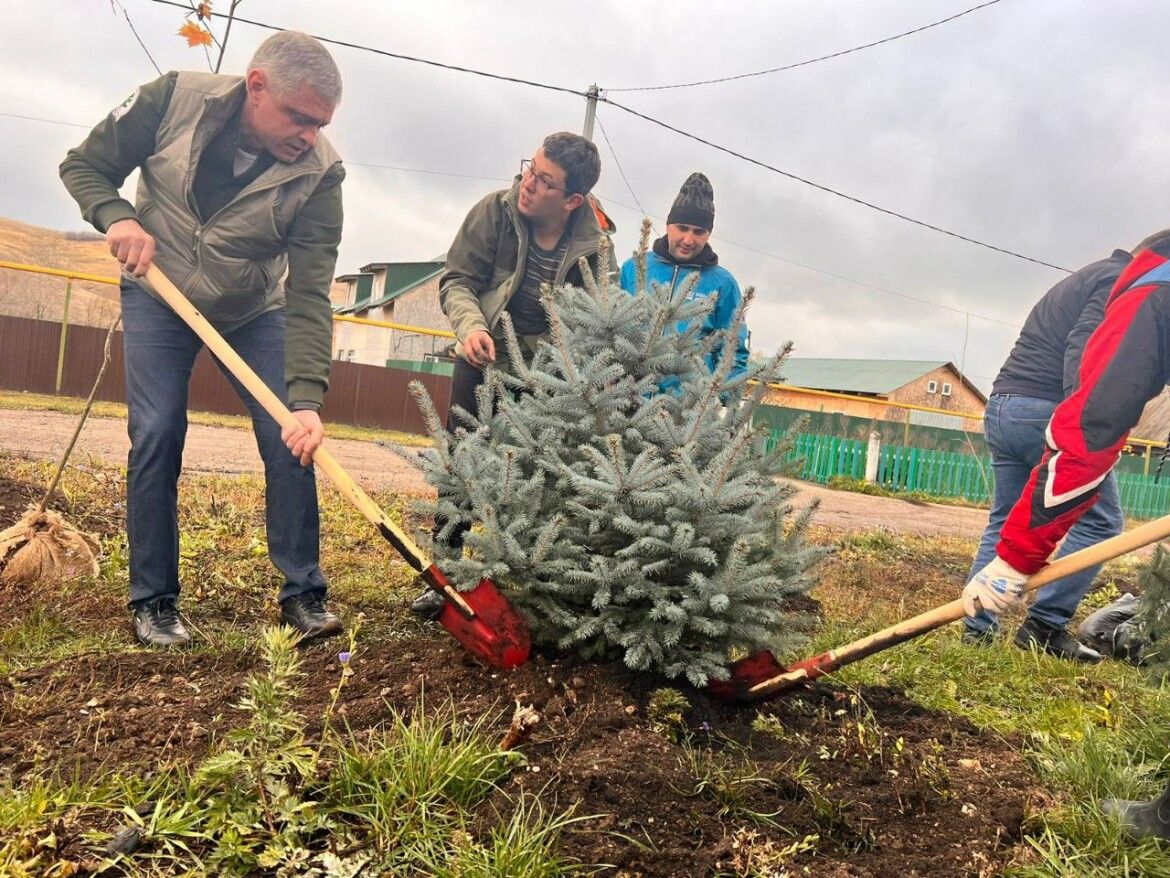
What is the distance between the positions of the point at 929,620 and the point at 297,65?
8.35 ft

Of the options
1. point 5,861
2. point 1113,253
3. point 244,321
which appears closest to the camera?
point 5,861

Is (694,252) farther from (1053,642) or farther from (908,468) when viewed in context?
(908,468)

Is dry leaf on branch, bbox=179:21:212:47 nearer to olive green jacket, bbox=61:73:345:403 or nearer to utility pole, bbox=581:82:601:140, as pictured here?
olive green jacket, bbox=61:73:345:403

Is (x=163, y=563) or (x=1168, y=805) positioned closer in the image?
(x=1168, y=805)

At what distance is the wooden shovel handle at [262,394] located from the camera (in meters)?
2.77

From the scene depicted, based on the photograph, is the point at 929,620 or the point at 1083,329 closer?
the point at 929,620

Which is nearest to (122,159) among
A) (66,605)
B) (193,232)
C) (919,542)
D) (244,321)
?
(193,232)

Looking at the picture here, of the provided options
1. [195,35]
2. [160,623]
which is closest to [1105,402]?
[160,623]

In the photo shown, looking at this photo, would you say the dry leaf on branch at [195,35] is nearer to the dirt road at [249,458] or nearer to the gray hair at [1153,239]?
the dirt road at [249,458]

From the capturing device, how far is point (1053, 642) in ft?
13.6

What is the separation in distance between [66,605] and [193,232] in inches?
55.1

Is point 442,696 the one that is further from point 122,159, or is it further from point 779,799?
point 122,159

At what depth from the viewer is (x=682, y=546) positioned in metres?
2.30

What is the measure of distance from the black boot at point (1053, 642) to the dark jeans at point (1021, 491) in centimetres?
4
